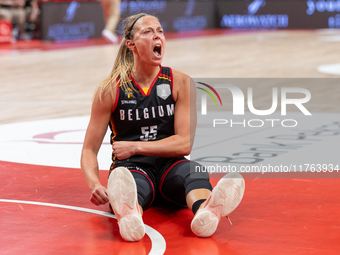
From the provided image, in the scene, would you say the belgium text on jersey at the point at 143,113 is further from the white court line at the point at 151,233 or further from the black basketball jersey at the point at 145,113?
the white court line at the point at 151,233

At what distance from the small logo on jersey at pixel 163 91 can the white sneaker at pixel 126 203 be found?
61 cm

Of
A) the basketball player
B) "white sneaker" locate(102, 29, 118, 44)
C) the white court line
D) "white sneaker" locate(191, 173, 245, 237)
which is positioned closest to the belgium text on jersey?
the basketball player

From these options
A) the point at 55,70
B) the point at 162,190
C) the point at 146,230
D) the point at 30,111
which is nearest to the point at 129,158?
the point at 162,190

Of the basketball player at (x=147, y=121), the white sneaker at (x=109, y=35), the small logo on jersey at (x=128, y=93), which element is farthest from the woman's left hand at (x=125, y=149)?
the white sneaker at (x=109, y=35)

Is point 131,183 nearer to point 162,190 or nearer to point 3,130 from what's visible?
point 162,190

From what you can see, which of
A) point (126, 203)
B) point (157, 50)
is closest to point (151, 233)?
point (126, 203)

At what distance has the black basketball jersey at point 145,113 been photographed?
121 inches

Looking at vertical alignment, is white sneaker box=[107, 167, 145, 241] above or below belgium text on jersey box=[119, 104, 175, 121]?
below

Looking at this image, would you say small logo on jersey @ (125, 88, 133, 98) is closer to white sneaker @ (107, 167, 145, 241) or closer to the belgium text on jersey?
the belgium text on jersey

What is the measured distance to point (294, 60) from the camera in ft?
37.6

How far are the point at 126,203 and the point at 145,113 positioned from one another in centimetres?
62

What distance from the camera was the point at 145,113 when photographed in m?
3.07

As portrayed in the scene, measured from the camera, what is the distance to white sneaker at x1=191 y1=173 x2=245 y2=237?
103 inches

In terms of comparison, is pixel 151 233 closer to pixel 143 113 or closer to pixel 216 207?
pixel 216 207
